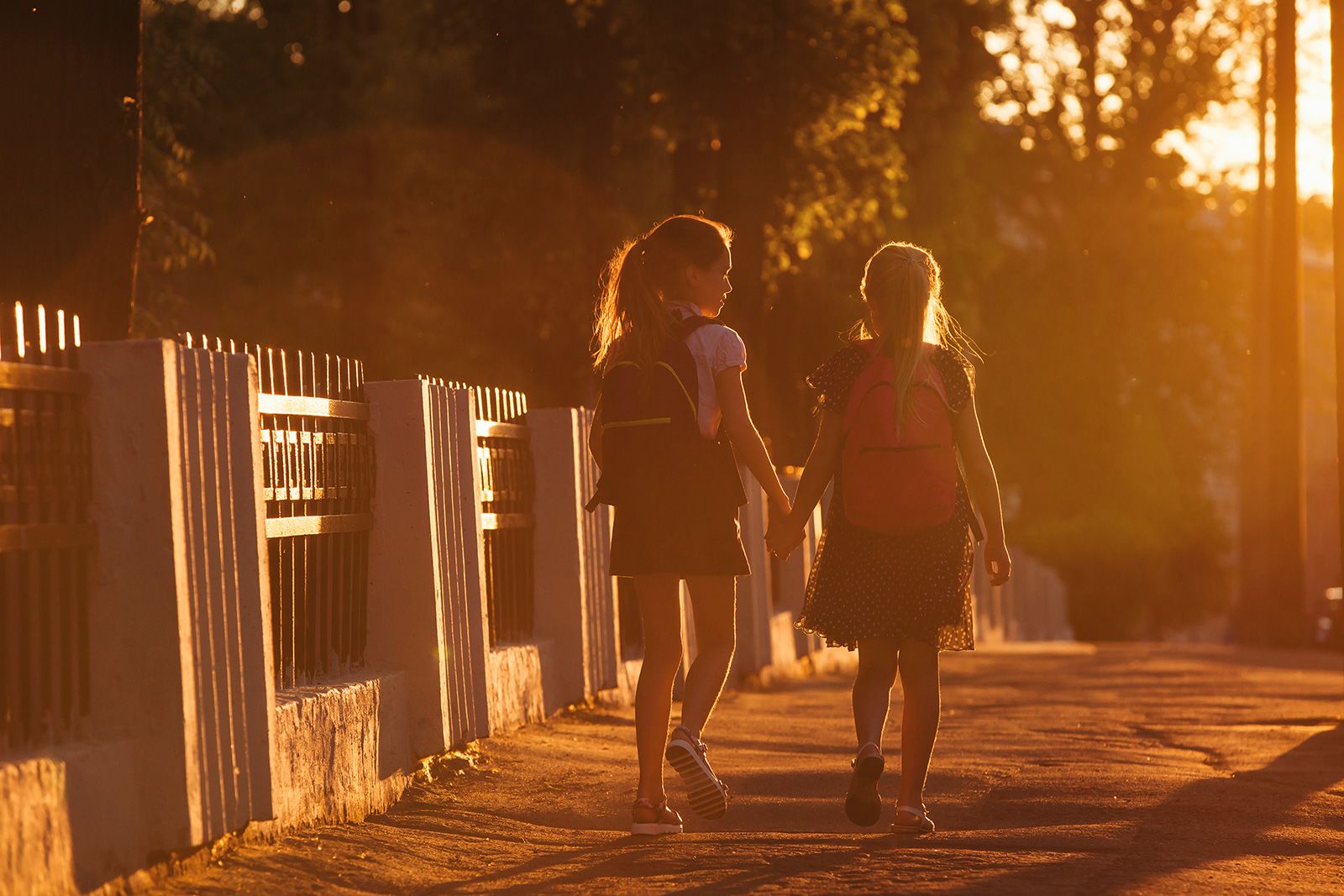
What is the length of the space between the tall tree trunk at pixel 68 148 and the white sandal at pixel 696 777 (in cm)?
497

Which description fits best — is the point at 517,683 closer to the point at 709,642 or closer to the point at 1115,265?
the point at 709,642

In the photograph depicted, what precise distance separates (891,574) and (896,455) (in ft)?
1.21

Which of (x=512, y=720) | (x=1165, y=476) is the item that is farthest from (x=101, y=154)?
(x=1165, y=476)

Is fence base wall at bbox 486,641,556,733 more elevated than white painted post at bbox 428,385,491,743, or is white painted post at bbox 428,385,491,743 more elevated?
white painted post at bbox 428,385,491,743

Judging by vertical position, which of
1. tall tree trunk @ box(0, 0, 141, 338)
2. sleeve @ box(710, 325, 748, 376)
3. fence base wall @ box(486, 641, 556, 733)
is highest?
tall tree trunk @ box(0, 0, 141, 338)

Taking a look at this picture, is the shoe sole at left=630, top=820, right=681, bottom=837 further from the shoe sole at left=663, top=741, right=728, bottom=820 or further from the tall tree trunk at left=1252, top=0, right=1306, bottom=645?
the tall tree trunk at left=1252, top=0, right=1306, bottom=645

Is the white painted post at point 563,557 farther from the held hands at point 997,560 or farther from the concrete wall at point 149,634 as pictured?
the concrete wall at point 149,634

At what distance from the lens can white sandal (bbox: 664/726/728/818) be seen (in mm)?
6148

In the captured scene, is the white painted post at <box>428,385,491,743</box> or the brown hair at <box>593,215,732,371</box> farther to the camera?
the white painted post at <box>428,385,491,743</box>

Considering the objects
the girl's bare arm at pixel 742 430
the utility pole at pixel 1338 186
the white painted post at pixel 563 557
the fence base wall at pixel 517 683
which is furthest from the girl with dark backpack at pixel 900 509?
the utility pole at pixel 1338 186

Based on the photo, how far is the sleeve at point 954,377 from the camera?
645 cm

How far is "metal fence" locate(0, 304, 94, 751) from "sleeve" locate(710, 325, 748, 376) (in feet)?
6.34

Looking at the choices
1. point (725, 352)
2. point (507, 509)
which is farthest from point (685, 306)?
point (507, 509)

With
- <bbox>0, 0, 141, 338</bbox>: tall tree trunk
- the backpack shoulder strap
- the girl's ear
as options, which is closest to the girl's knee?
the backpack shoulder strap
